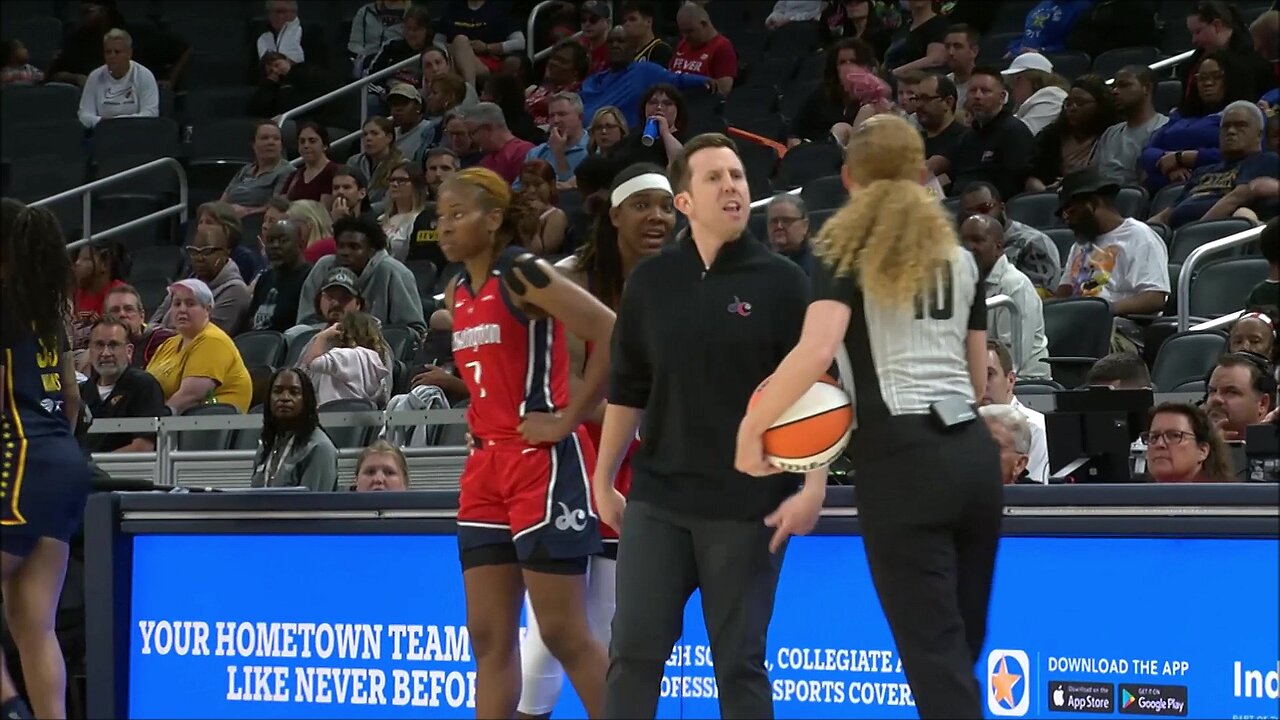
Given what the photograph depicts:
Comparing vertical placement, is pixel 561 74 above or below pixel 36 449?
above

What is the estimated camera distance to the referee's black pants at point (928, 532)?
4.05 meters

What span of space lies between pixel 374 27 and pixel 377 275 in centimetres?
609

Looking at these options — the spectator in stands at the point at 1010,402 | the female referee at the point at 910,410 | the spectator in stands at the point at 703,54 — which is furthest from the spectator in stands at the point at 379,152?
the female referee at the point at 910,410

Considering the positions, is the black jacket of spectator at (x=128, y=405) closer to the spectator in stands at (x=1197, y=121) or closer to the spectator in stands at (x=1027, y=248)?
the spectator in stands at (x=1027, y=248)

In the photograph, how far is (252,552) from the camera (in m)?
6.57

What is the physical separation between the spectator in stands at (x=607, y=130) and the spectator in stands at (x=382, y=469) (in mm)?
4454

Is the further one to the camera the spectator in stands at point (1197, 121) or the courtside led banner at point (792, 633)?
the spectator in stands at point (1197, 121)

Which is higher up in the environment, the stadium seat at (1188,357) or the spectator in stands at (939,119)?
the spectator in stands at (939,119)

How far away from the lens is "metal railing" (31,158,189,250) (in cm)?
1448

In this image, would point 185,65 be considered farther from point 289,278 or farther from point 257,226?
point 289,278

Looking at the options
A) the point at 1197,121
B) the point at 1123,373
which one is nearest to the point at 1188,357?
the point at 1123,373

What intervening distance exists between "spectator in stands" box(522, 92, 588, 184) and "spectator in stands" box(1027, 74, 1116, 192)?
299cm

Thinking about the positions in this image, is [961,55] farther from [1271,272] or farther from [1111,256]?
[1271,272]

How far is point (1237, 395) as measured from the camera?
7.25 meters
